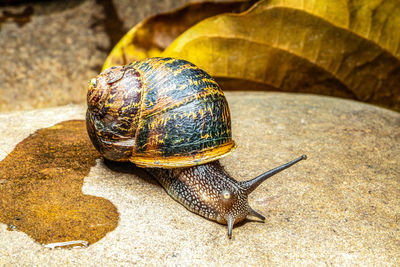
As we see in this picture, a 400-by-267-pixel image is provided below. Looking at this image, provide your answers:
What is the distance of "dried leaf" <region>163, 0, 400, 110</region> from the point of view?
Result: 2.97 metres

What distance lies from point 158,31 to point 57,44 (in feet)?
5.01

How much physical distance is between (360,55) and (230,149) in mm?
1865

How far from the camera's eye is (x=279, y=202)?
2113 millimetres

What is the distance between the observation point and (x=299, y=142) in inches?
107

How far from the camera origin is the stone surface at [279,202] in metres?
1.67

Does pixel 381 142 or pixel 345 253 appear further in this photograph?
pixel 381 142

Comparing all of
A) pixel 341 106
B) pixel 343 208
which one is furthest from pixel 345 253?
pixel 341 106

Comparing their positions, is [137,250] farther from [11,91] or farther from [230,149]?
[11,91]

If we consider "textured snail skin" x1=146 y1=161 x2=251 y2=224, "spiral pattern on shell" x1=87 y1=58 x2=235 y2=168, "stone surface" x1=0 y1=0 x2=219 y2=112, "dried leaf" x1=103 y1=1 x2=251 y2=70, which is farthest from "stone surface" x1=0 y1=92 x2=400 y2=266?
"stone surface" x1=0 y1=0 x2=219 y2=112

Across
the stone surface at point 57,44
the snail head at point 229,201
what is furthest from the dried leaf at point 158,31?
the snail head at point 229,201

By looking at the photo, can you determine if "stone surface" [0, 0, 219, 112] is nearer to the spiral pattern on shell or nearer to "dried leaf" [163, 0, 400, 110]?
"dried leaf" [163, 0, 400, 110]

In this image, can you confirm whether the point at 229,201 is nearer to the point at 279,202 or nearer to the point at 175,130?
the point at 279,202

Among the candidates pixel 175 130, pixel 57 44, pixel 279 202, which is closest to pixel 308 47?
pixel 279 202

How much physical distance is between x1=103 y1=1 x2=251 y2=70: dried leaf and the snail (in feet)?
4.86
